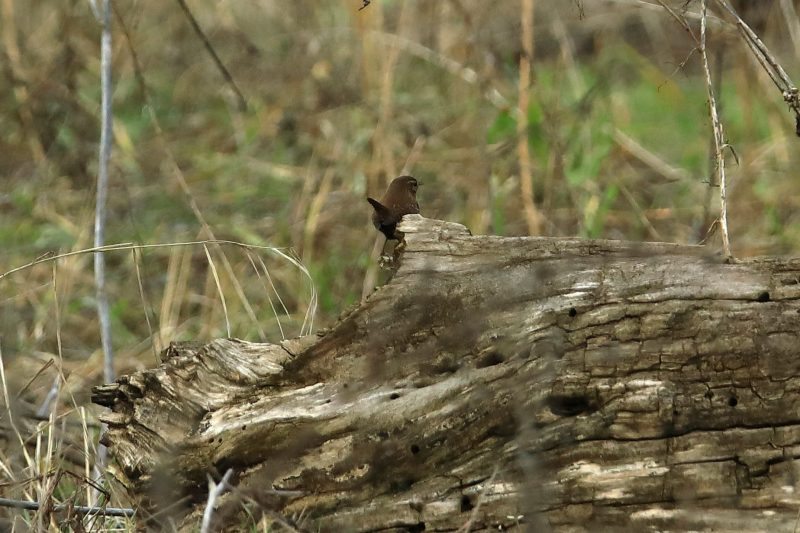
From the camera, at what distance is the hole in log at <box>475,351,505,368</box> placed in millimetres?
1987

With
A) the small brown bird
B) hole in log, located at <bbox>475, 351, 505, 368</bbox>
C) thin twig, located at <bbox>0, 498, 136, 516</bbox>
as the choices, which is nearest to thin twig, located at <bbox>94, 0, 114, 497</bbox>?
thin twig, located at <bbox>0, 498, 136, 516</bbox>

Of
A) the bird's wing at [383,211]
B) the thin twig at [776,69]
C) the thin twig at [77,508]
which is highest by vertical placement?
the thin twig at [776,69]

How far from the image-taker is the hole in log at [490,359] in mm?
1987

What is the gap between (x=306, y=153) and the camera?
5.38 m

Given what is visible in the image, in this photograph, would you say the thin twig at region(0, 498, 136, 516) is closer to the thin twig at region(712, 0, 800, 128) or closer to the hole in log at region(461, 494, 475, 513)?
the hole in log at region(461, 494, 475, 513)

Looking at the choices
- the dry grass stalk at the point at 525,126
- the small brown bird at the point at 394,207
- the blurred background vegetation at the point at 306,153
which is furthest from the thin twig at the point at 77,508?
the dry grass stalk at the point at 525,126

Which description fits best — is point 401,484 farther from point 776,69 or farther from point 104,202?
point 104,202

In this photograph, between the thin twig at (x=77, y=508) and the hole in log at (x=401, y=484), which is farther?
the thin twig at (x=77, y=508)

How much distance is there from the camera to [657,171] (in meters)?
5.11

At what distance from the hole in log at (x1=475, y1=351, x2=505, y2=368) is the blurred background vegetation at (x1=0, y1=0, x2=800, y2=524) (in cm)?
180

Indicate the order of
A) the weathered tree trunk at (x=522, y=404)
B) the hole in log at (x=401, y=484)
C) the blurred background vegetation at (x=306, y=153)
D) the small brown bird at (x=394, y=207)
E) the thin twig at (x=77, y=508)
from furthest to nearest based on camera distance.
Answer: the blurred background vegetation at (x=306, y=153) → the small brown bird at (x=394, y=207) → the thin twig at (x=77, y=508) → the hole in log at (x=401, y=484) → the weathered tree trunk at (x=522, y=404)

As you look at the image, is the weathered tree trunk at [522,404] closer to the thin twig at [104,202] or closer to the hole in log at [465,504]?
the hole in log at [465,504]

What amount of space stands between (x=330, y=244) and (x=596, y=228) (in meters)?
1.26

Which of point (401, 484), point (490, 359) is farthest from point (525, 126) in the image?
point (401, 484)
